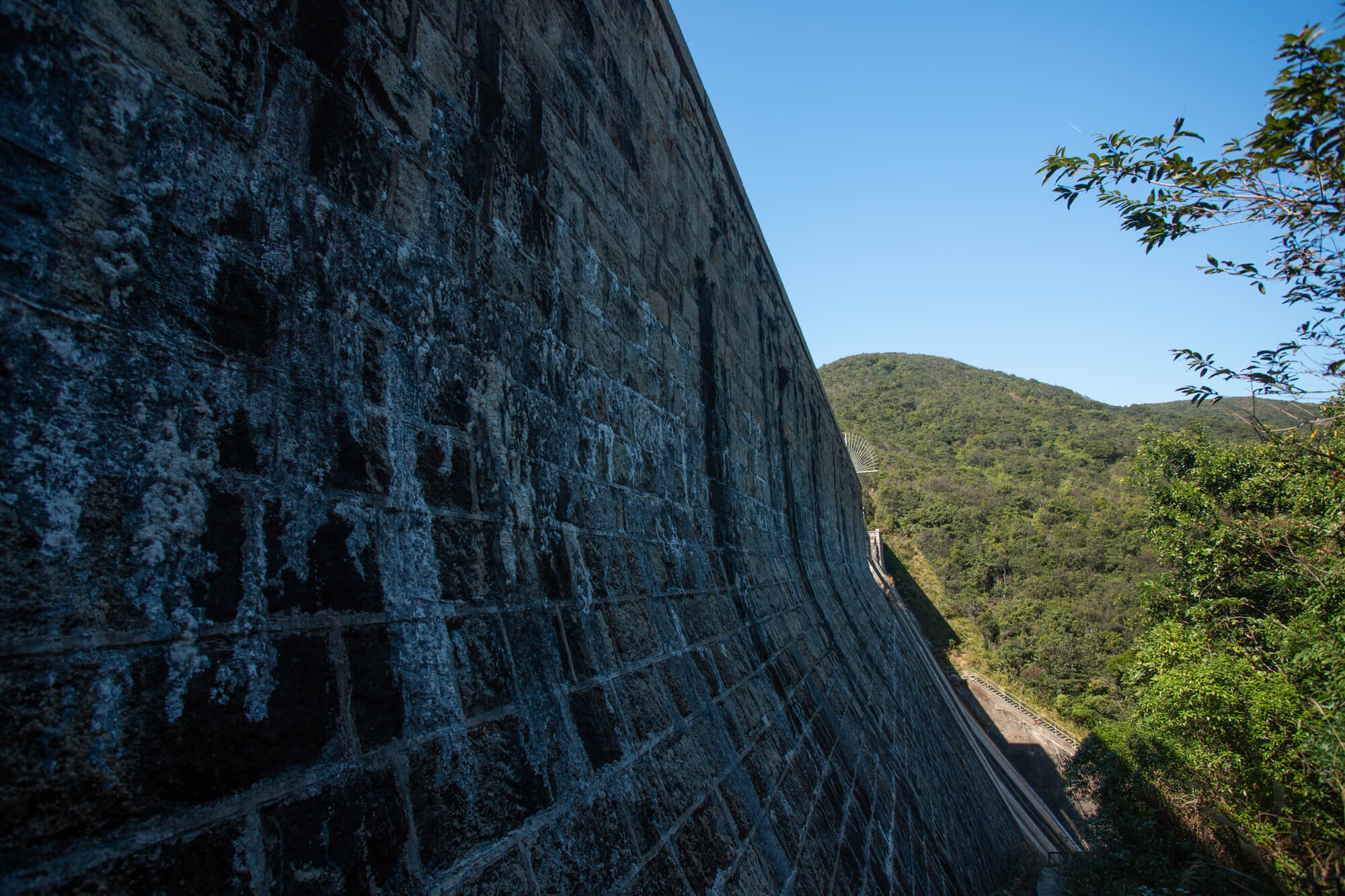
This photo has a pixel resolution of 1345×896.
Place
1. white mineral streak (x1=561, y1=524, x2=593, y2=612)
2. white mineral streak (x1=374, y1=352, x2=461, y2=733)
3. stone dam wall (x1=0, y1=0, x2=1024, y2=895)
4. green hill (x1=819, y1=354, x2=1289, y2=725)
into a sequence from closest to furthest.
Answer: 1. stone dam wall (x1=0, y1=0, x2=1024, y2=895)
2. white mineral streak (x1=374, y1=352, x2=461, y2=733)
3. white mineral streak (x1=561, y1=524, x2=593, y2=612)
4. green hill (x1=819, y1=354, x2=1289, y2=725)

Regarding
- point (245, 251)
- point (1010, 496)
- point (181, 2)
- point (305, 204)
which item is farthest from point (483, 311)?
point (1010, 496)

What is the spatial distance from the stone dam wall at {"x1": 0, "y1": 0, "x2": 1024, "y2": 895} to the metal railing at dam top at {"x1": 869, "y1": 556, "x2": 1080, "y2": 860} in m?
11.9

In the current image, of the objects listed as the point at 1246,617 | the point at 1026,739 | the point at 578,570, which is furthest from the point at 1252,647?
the point at 1026,739

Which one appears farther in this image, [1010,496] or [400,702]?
[1010,496]

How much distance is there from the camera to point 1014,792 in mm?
15578

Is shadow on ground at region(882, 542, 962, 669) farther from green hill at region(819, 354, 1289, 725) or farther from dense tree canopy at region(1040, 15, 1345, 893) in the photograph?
dense tree canopy at region(1040, 15, 1345, 893)

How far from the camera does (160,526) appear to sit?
1066 millimetres

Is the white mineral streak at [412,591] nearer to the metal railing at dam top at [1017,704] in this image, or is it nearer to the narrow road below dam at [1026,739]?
the narrow road below dam at [1026,739]

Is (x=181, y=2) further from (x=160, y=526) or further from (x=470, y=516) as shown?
(x=470, y=516)

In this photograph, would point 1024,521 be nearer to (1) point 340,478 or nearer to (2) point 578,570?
(2) point 578,570

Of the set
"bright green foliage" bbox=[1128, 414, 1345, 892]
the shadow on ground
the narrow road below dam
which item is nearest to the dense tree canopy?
"bright green foliage" bbox=[1128, 414, 1345, 892]

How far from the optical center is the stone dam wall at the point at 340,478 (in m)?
0.97

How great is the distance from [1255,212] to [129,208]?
403 cm

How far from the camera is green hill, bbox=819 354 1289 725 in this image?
26094 millimetres
